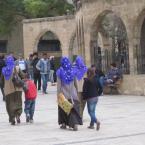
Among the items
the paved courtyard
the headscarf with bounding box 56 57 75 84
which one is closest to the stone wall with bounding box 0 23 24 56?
the paved courtyard

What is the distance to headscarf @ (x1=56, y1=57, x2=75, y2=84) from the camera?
40.2ft

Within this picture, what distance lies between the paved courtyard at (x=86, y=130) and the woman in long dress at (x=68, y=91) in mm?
228

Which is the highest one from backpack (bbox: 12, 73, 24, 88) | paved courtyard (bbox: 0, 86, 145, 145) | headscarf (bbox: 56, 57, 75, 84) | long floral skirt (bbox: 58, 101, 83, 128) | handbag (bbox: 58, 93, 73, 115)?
headscarf (bbox: 56, 57, 75, 84)

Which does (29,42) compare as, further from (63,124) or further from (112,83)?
(63,124)

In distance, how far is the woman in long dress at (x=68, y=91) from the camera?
39.8 ft

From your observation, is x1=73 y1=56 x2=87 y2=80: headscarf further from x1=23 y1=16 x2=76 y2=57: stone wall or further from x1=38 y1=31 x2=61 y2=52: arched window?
x1=38 y1=31 x2=61 y2=52: arched window

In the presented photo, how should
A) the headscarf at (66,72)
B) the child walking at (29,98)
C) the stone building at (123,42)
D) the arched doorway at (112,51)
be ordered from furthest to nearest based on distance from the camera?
1. the arched doorway at (112,51)
2. the stone building at (123,42)
3. the child walking at (29,98)
4. the headscarf at (66,72)

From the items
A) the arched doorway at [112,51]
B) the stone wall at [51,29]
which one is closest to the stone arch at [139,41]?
the arched doorway at [112,51]

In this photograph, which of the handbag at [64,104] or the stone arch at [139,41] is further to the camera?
the stone arch at [139,41]

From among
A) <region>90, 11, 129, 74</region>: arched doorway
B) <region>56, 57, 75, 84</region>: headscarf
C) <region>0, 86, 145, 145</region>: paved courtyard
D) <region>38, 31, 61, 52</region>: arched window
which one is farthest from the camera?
<region>38, 31, 61, 52</region>: arched window

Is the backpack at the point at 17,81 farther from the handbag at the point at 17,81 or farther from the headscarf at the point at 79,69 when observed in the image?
the headscarf at the point at 79,69

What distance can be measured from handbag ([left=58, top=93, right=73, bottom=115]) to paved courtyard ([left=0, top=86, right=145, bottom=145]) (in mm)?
444

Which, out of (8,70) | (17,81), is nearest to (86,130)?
(17,81)

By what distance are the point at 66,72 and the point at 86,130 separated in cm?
130
